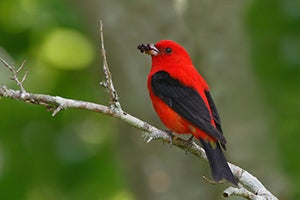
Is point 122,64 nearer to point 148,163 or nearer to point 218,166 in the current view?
point 148,163

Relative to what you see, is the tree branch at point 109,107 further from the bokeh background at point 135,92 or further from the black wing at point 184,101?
the bokeh background at point 135,92

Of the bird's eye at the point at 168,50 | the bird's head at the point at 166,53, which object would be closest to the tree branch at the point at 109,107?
the bird's head at the point at 166,53

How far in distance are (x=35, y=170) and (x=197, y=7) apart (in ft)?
10.5

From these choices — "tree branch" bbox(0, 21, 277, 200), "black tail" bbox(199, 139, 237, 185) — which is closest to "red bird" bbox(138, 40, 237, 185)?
"black tail" bbox(199, 139, 237, 185)

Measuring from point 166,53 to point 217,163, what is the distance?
74.4 inches

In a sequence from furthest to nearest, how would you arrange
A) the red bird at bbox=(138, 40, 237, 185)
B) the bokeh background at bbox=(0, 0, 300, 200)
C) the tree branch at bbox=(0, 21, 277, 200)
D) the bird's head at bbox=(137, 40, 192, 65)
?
the bokeh background at bbox=(0, 0, 300, 200)
the bird's head at bbox=(137, 40, 192, 65)
the red bird at bbox=(138, 40, 237, 185)
the tree branch at bbox=(0, 21, 277, 200)

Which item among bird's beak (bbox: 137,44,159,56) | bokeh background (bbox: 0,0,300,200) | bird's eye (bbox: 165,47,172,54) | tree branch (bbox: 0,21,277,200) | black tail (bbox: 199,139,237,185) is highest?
bokeh background (bbox: 0,0,300,200)

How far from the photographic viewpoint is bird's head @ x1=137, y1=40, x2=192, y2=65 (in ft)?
27.7

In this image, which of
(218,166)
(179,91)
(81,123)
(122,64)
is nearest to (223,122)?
(122,64)

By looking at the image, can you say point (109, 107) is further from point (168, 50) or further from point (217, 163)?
→ point (168, 50)

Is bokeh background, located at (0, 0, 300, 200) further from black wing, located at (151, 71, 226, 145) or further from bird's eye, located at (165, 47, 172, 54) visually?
black wing, located at (151, 71, 226, 145)

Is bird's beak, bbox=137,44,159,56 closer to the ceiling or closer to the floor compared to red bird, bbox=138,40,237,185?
closer to the ceiling

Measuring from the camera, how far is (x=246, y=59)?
454 inches

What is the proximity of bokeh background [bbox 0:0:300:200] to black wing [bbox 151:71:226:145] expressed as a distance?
3226 mm
